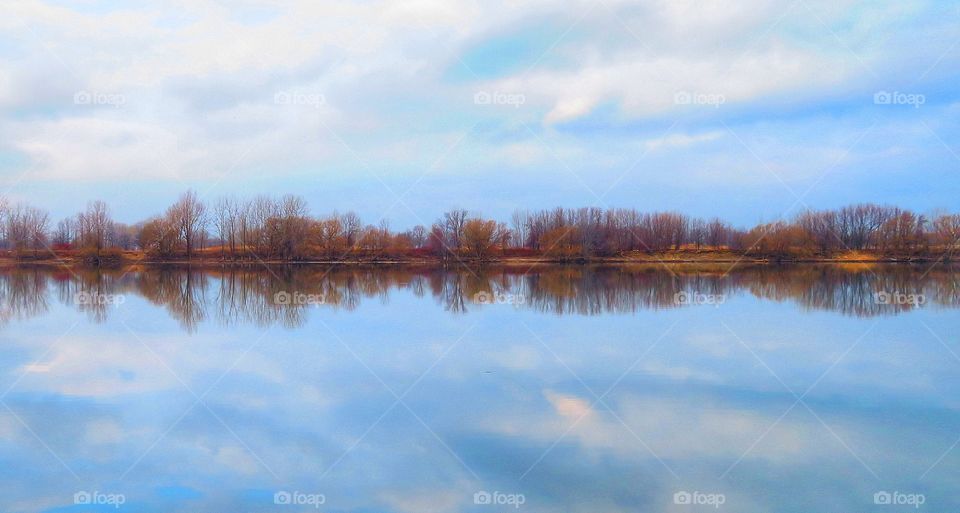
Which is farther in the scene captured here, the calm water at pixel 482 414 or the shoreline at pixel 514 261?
the shoreline at pixel 514 261

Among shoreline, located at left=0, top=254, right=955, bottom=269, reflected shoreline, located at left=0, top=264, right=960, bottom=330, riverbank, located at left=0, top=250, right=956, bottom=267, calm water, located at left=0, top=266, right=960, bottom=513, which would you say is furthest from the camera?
riverbank, located at left=0, top=250, right=956, bottom=267

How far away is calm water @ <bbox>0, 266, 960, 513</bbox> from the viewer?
4273 millimetres

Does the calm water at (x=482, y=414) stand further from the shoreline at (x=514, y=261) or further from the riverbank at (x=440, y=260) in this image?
the riverbank at (x=440, y=260)

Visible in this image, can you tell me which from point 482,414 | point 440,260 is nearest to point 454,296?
point 482,414

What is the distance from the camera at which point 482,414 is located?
19.0ft

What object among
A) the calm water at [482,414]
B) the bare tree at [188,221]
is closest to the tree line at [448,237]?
the bare tree at [188,221]

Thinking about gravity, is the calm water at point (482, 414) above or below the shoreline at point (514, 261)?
below

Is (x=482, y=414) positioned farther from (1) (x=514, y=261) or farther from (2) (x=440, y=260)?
(1) (x=514, y=261)

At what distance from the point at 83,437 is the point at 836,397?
6.49 metres

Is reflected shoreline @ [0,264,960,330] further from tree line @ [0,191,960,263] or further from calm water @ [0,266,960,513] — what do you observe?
tree line @ [0,191,960,263]

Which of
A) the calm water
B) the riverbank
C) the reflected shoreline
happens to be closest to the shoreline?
the riverbank

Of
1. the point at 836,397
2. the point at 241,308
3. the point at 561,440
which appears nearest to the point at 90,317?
the point at 241,308

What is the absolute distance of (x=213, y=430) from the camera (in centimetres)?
547

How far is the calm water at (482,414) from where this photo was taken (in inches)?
168
